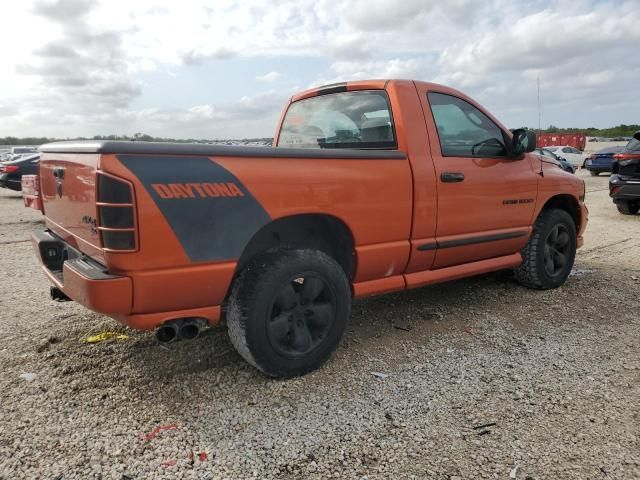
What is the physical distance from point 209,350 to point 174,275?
113cm

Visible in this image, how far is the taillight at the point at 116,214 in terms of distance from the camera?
2.48 m

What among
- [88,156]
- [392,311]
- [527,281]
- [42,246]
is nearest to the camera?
[88,156]

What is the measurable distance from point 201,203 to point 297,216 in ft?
2.35

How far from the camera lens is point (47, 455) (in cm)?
245

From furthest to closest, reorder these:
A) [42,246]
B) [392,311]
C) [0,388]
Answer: [392,311]
[42,246]
[0,388]

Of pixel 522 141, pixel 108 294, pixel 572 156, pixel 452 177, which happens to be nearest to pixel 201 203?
pixel 108 294

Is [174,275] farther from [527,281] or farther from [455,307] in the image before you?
[527,281]

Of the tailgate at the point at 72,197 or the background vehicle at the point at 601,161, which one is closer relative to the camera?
the tailgate at the point at 72,197

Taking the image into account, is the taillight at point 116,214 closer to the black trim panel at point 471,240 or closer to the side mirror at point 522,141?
the black trim panel at point 471,240

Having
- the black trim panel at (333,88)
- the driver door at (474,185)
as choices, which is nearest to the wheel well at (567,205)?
the driver door at (474,185)

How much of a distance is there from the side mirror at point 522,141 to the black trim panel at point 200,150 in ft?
4.69

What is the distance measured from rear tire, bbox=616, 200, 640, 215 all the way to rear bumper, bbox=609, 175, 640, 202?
0.79 feet

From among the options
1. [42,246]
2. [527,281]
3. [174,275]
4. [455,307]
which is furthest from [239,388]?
[527,281]

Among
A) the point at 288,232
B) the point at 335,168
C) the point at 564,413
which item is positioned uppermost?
the point at 335,168
